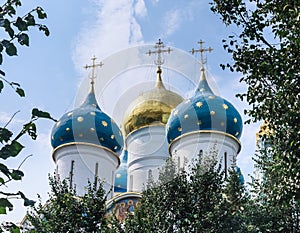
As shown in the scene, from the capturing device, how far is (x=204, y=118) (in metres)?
20.3

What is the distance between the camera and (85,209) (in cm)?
1138

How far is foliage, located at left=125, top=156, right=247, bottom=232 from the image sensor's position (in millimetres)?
10742

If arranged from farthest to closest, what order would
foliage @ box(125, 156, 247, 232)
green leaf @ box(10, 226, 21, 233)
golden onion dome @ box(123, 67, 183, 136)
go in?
golden onion dome @ box(123, 67, 183, 136), foliage @ box(125, 156, 247, 232), green leaf @ box(10, 226, 21, 233)

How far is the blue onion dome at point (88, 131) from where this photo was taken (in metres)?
21.1

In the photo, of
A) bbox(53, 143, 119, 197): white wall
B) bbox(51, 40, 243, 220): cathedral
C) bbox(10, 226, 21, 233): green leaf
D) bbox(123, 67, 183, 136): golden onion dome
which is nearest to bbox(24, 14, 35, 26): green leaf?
bbox(10, 226, 21, 233): green leaf

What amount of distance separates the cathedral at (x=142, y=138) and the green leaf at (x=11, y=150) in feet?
53.7

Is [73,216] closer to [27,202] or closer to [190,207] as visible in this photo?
[190,207]

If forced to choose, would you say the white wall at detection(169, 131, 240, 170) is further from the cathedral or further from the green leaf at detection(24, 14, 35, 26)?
the green leaf at detection(24, 14, 35, 26)

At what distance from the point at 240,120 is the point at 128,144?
5.19m

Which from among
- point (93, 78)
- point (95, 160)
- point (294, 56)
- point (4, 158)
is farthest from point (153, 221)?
point (93, 78)

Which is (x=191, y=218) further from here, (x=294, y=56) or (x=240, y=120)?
(x=240, y=120)

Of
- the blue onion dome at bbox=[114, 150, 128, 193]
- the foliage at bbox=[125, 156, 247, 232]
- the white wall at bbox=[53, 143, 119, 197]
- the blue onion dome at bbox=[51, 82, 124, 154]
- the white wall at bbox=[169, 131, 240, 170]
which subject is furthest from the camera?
the blue onion dome at bbox=[114, 150, 128, 193]

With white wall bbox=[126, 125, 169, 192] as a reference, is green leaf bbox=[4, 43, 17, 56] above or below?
below

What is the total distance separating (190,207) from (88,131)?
1059 centimetres
